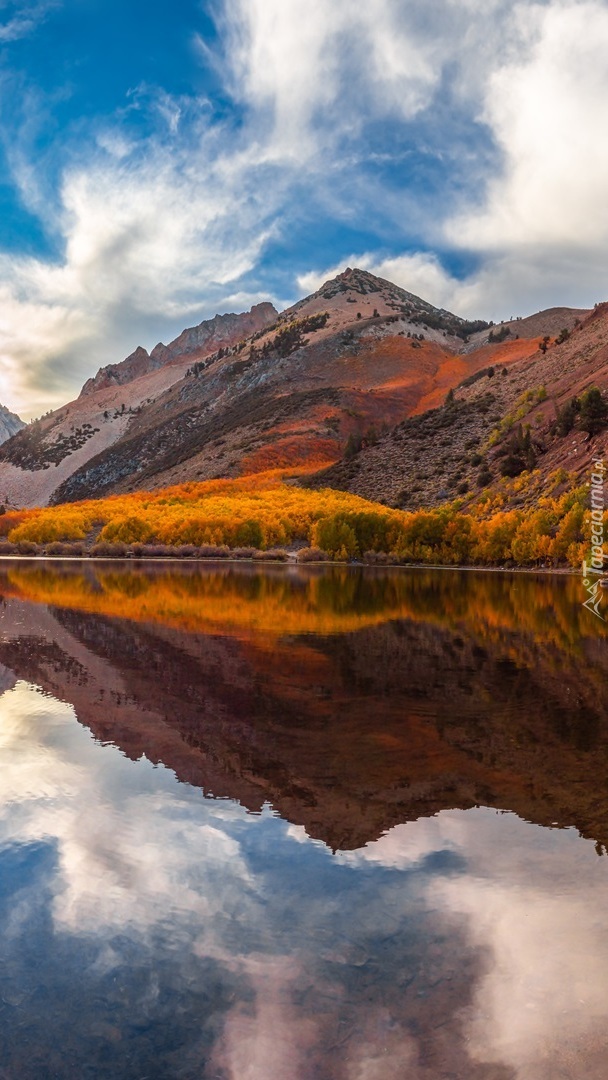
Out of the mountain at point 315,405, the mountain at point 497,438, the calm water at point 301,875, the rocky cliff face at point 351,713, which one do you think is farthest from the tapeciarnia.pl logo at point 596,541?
the calm water at point 301,875

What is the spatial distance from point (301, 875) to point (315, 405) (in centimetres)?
13000

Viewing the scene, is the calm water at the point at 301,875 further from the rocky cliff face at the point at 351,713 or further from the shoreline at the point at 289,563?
the shoreline at the point at 289,563

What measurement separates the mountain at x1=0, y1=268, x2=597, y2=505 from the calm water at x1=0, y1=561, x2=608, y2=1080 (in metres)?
67.3

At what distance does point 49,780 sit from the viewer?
8625 mm

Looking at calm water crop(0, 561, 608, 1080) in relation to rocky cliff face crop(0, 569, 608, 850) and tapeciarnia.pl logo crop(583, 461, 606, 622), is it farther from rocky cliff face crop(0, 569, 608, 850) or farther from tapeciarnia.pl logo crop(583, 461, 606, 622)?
tapeciarnia.pl logo crop(583, 461, 606, 622)

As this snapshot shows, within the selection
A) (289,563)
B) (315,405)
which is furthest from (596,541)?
(315,405)

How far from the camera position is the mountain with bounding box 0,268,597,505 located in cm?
9675

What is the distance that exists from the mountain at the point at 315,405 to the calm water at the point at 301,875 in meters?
67.3

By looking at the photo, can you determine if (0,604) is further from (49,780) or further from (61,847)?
(61,847)

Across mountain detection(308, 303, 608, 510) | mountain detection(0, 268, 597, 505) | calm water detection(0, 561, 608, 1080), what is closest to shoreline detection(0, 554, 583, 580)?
mountain detection(308, 303, 608, 510)

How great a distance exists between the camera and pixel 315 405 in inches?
5266

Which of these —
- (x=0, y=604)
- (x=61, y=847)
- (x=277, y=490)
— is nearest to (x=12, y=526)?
(x=277, y=490)

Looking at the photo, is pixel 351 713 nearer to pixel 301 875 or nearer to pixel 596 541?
pixel 301 875

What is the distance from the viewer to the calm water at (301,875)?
4.34m
